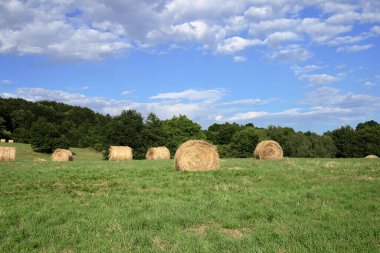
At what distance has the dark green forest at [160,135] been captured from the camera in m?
60.8

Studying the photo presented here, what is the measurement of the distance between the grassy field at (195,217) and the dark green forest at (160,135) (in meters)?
45.9

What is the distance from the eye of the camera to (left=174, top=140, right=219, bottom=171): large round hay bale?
18984mm

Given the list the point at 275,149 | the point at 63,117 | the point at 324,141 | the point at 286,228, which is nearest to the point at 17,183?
the point at 286,228

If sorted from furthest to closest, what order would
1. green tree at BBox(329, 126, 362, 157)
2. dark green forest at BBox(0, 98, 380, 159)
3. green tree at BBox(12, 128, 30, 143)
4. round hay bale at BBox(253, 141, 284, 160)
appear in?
green tree at BBox(12, 128, 30, 143), green tree at BBox(329, 126, 362, 157), dark green forest at BBox(0, 98, 380, 159), round hay bale at BBox(253, 141, 284, 160)

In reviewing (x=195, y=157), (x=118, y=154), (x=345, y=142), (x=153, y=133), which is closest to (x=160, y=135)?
(x=153, y=133)

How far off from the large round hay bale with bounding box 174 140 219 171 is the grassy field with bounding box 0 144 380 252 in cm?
596

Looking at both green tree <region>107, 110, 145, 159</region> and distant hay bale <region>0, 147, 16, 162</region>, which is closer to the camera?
distant hay bale <region>0, 147, 16, 162</region>

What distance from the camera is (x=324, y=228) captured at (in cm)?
696

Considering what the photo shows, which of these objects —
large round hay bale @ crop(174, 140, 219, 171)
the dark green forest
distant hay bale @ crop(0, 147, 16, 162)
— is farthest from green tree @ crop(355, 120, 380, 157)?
distant hay bale @ crop(0, 147, 16, 162)

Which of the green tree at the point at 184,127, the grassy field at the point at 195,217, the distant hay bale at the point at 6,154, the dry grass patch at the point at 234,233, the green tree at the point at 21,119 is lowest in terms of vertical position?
the dry grass patch at the point at 234,233

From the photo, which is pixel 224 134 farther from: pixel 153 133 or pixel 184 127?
pixel 153 133

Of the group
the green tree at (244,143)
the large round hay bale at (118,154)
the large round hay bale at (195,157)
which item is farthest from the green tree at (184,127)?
the large round hay bale at (195,157)

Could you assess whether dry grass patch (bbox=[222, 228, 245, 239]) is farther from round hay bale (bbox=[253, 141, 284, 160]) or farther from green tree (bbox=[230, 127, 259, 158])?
green tree (bbox=[230, 127, 259, 158])

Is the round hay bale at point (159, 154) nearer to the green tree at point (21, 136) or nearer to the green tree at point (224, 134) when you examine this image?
the green tree at point (21, 136)
